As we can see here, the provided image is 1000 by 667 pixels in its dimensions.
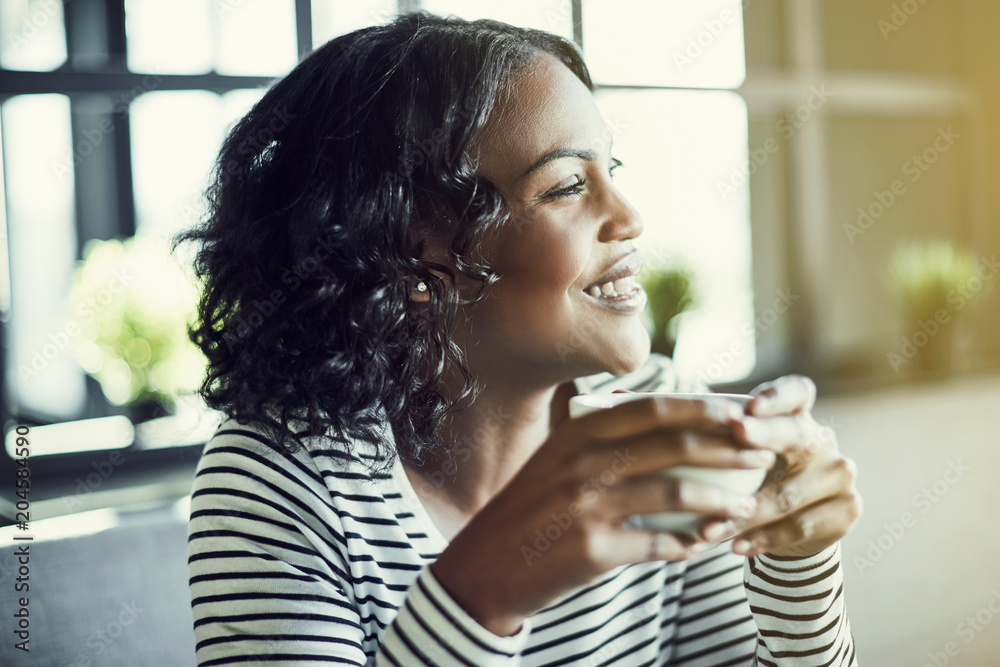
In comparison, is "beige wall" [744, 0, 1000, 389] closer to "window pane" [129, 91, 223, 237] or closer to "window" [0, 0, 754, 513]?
"window" [0, 0, 754, 513]

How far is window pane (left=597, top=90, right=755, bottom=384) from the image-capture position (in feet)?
10.6

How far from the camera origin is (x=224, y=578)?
0.77 m

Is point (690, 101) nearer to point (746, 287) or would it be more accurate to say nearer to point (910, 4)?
point (746, 287)

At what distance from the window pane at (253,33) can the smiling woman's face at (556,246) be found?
1893mm

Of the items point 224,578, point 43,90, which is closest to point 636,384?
point 224,578

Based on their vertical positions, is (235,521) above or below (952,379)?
above

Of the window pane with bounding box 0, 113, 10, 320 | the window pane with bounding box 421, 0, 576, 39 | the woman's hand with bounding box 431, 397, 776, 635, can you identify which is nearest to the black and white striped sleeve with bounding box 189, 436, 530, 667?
the woman's hand with bounding box 431, 397, 776, 635

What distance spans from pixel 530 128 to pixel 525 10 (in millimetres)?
2139

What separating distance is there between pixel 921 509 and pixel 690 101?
2322 millimetres

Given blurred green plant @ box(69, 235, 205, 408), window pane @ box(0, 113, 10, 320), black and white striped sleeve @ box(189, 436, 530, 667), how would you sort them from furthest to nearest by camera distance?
blurred green plant @ box(69, 235, 205, 408) < window pane @ box(0, 113, 10, 320) < black and white striped sleeve @ box(189, 436, 530, 667)

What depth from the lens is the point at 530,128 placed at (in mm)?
904

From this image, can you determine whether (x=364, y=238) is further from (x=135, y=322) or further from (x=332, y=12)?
(x=332, y=12)

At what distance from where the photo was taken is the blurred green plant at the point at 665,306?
9.37 feet

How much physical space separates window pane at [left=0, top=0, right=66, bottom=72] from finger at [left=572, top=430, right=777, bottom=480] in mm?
2407
